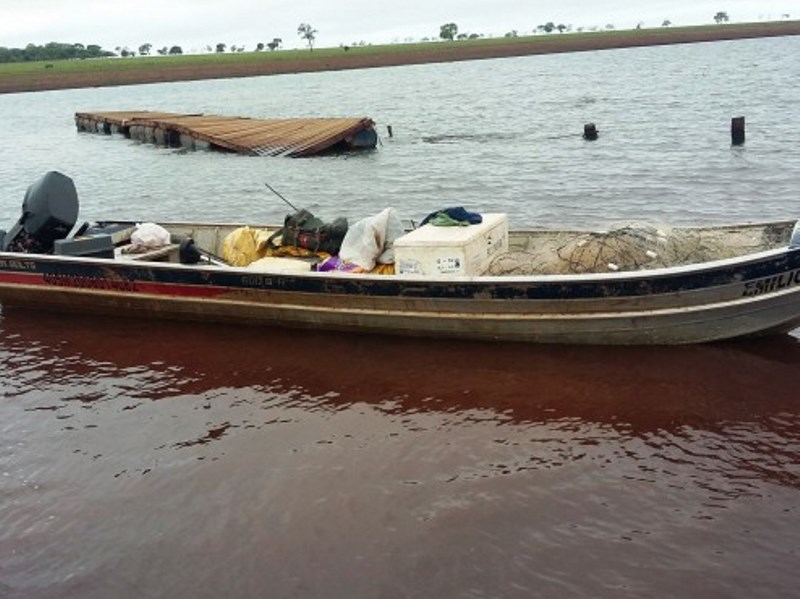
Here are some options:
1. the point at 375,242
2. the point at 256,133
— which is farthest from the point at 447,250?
the point at 256,133

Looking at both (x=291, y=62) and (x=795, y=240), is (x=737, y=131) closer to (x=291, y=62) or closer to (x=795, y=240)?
(x=795, y=240)

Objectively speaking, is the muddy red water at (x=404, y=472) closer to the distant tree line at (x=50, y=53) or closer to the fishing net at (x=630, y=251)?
the fishing net at (x=630, y=251)

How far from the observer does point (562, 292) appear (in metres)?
8.69

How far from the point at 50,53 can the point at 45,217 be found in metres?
141

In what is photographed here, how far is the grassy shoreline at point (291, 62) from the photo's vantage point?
95.4 meters

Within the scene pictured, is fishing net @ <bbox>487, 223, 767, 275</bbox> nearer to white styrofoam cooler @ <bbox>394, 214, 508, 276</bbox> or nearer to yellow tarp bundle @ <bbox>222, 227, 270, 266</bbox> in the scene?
white styrofoam cooler @ <bbox>394, 214, 508, 276</bbox>

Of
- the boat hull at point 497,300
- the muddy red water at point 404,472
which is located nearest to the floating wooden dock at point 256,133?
the boat hull at point 497,300

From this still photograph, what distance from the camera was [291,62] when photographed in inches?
4557

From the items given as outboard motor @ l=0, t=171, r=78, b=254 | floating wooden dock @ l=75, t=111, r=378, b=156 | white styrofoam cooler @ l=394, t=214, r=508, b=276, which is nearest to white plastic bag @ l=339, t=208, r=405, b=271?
white styrofoam cooler @ l=394, t=214, r=508, b=276

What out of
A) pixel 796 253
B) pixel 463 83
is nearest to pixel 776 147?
pixel 796 253

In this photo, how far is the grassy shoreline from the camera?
95.4 m

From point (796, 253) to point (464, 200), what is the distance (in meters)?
13.2

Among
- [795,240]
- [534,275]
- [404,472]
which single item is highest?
[795,240]

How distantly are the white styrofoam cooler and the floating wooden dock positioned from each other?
73.6 feet
